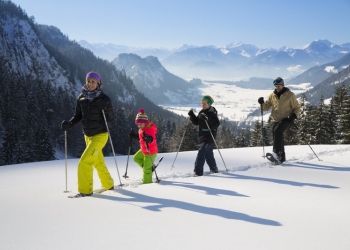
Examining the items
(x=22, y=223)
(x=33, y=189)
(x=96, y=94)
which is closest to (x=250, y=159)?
(x=96, y=94)

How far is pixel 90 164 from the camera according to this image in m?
5.49

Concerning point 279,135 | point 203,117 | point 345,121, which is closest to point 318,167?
point 279,135

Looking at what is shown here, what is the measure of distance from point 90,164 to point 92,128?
0.76m

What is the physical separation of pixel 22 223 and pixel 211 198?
2.99 m

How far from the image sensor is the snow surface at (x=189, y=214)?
3033mm

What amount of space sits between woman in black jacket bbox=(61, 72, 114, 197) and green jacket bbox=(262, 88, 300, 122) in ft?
17.6

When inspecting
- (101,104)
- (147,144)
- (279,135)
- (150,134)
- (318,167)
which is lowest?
(318,167)

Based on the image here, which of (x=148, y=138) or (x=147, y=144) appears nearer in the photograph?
(x=148, y=138)

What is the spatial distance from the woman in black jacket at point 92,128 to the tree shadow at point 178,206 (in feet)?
1.34

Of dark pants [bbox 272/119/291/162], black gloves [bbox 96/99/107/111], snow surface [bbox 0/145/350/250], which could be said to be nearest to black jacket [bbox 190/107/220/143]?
snow surface [bbox 0/145/350/250]

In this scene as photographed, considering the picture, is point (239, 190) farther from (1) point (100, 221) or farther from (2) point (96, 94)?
(2) point (96, 94)

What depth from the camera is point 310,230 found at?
3256 millimetres

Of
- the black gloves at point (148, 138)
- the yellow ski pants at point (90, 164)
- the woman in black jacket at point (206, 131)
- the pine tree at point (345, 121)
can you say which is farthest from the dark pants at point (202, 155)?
the pine tree at point (345, 121)

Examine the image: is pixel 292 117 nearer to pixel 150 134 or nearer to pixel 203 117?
pixel 203 117
